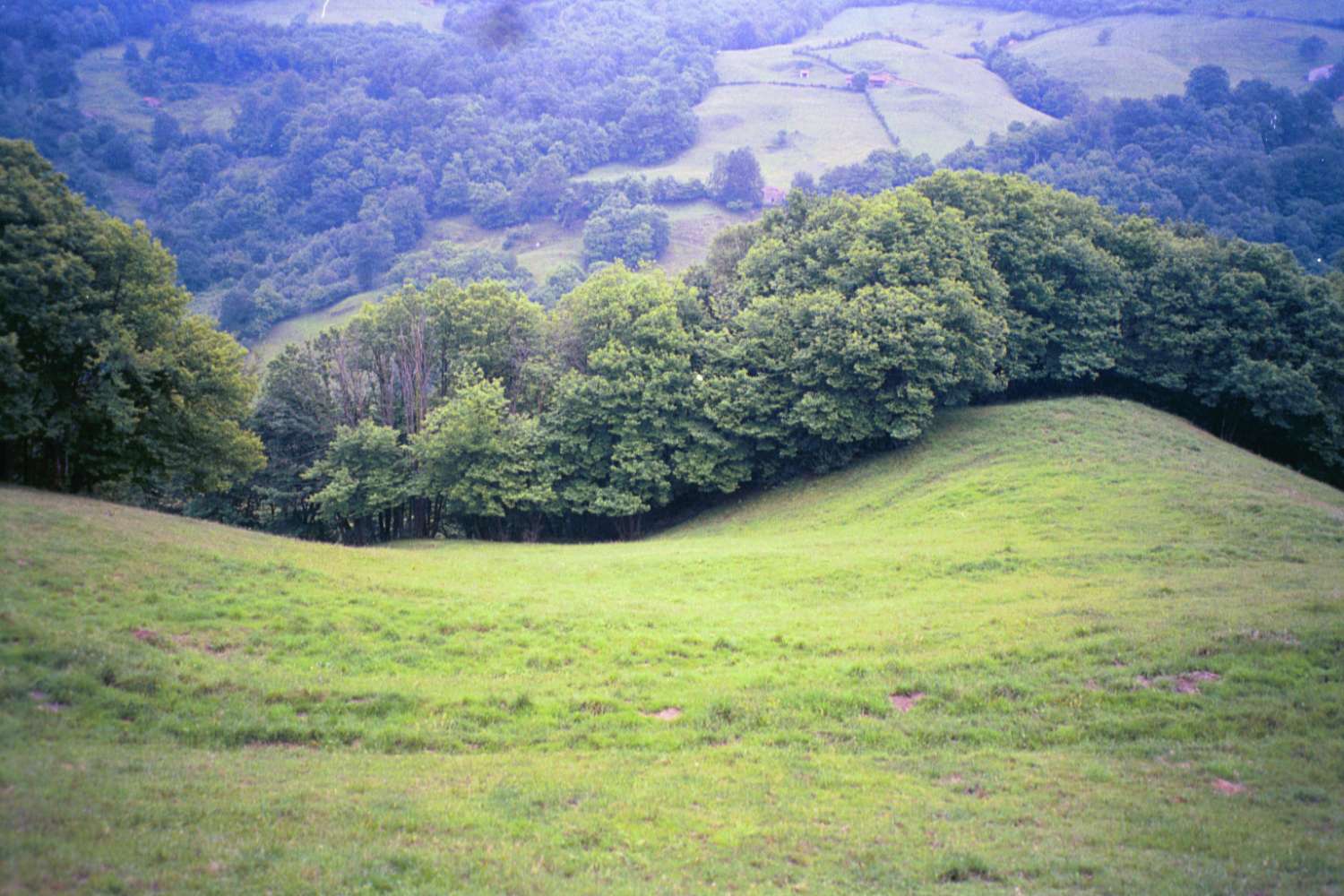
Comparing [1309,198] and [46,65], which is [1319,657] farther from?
[46,65]

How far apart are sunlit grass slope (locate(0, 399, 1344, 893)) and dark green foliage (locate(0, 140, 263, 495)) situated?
884 cm

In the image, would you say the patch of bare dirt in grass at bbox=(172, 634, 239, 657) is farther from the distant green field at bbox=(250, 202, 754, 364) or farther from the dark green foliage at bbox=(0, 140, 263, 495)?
the distant green field at bbox=(250, 202, 754, 364)

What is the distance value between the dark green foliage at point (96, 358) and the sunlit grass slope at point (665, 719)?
8.84 m

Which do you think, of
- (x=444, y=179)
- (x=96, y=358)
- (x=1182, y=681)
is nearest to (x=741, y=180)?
(x=444, y=179)

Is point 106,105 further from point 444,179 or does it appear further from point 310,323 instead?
point 310,323

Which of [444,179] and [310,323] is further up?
[444,179]

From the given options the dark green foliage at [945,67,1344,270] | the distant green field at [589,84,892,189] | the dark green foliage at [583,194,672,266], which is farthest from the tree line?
the distant green field at [589,84,892,189]

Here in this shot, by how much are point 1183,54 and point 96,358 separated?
214 meters

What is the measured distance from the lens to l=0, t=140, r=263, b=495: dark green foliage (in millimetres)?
31797

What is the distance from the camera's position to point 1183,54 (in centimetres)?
17212

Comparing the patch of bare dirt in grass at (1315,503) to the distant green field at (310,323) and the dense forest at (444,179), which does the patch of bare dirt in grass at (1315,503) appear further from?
the distant green field at (310,323)

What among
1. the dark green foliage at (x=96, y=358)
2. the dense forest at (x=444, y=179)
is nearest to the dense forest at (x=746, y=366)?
the dark green foliage at (x=96, y=358)

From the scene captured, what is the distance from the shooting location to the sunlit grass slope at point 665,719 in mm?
10734

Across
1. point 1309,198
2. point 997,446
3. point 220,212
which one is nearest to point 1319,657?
point 997,446
